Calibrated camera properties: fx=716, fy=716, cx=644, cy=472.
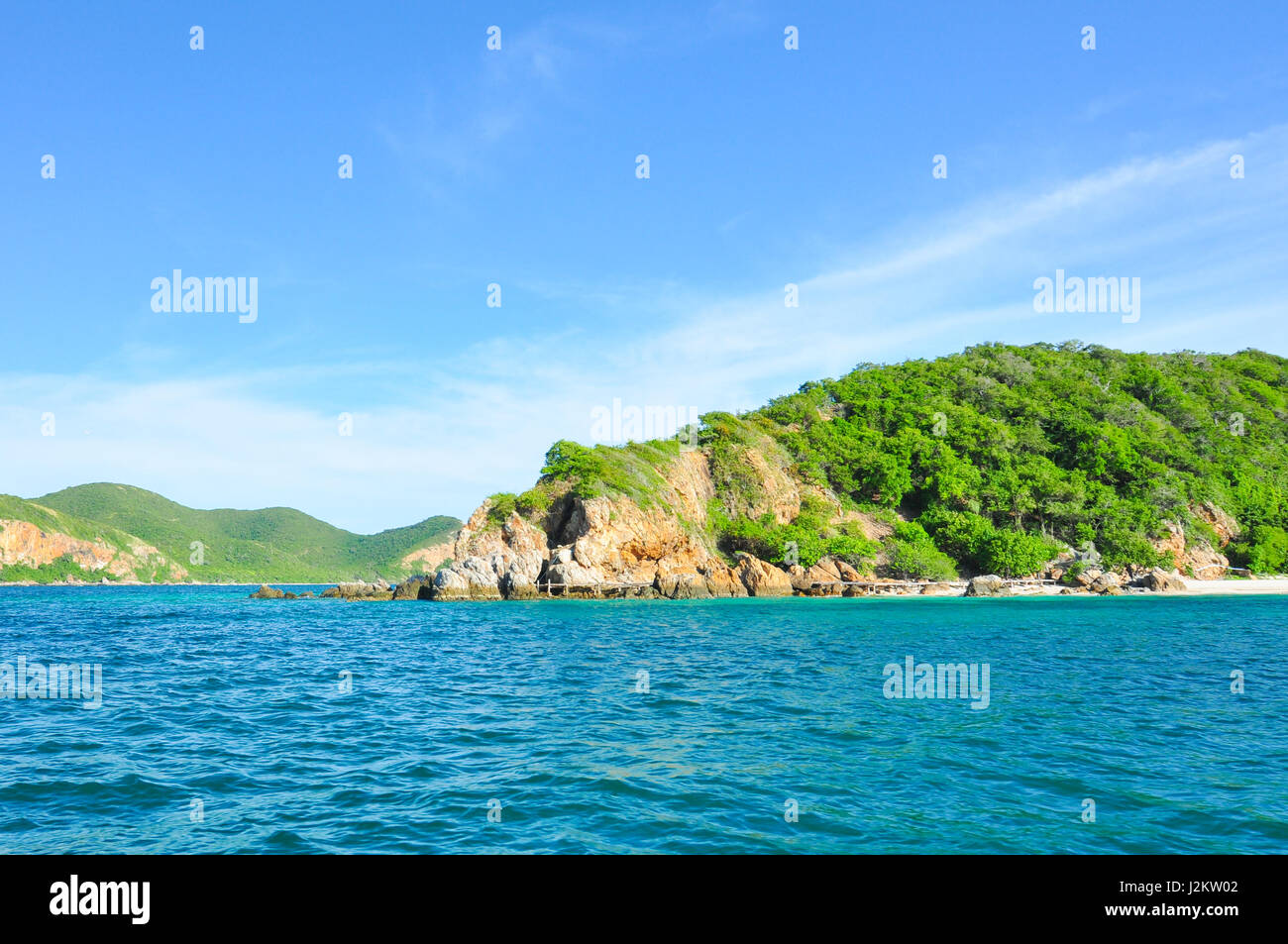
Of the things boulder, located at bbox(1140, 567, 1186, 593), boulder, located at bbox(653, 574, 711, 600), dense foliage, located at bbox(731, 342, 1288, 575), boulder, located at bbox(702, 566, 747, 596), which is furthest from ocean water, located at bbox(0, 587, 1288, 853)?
dense foliage, located at bbox(731, 342, 1288, 575)

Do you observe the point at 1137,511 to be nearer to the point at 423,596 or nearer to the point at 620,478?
the point at 620,478

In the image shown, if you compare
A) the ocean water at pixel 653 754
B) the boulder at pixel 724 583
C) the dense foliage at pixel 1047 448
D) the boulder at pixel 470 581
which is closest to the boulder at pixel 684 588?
the boulder at pixel 724 583

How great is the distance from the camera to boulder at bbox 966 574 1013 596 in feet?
238

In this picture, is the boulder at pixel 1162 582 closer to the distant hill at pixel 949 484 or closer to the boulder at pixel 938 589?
the distant hill at pixel 949 484

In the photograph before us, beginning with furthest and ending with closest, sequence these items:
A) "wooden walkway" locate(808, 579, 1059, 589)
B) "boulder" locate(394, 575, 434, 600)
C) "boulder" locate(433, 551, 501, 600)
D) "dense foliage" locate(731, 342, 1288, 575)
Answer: "dense foliage" locate(731, 342, 1288, 575), "boulder" locate(394, 575, 434, 600), "wooden walkway" locate(808, 579, 1059, 589), "boulder" locate(433, 551, 501, 600)

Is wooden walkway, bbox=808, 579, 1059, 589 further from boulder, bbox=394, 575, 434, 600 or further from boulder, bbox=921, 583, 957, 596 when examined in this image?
boulder, bbox=394, 575, 434, 600

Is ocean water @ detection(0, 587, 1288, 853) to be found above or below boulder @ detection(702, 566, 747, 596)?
above

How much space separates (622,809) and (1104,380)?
418 ft

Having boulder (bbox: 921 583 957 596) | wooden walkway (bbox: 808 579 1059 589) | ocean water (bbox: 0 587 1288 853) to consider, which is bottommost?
boulder (bbox: 921 583 957 596)

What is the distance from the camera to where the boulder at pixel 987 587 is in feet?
238

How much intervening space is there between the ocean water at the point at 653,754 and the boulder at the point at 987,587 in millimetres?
45883

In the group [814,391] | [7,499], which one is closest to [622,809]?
[814,391]

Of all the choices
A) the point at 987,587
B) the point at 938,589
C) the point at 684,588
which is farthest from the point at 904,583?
the point at 684,588

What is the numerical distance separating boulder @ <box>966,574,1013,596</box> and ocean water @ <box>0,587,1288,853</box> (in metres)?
45.9
